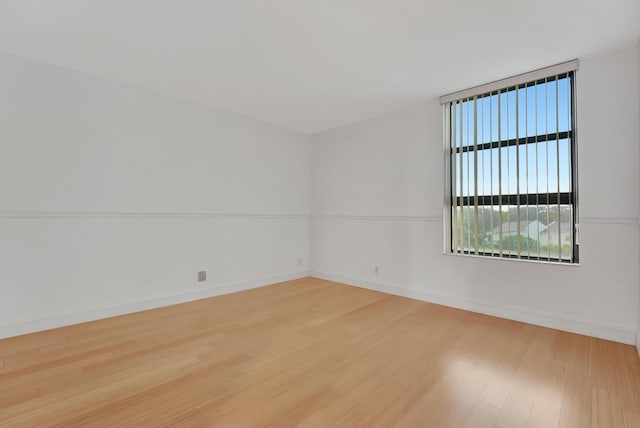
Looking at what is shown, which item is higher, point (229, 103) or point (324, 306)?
point (229, 103)

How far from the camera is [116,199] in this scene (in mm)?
3020

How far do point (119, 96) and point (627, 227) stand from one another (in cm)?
469

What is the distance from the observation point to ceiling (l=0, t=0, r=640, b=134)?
1.95 meters

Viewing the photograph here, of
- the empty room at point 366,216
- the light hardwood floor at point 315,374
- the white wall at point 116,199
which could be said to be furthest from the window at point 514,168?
the white wall at point 116,199

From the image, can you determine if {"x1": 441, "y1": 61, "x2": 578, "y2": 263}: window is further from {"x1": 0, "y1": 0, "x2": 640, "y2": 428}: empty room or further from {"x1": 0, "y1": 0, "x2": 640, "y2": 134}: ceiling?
{"x1": 0, "y1": 0, "x2": 640, "y2": 134}: ceiling

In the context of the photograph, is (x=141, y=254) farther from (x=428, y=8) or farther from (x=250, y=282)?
(x=428, y=8)

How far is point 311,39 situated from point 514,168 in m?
2.24

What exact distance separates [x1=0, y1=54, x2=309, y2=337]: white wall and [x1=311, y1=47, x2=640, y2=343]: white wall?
3.49 ft

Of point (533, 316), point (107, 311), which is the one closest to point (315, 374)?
point (533, 316)

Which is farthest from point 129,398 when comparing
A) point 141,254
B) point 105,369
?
point 141,254

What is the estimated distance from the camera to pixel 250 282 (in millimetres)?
4090

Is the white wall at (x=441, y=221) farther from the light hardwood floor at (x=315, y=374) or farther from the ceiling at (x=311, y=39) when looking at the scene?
the ceiling at (x=311, y=39)

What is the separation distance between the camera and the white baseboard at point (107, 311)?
2.51m

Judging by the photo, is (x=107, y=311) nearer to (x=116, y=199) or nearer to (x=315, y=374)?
(x=116, y=199)
